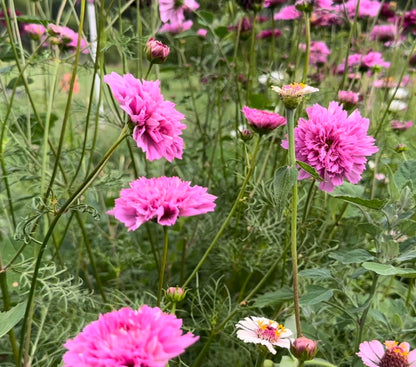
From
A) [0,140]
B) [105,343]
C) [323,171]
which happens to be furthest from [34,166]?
[105,343]

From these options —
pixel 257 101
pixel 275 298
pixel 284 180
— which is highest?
pixel 284 180

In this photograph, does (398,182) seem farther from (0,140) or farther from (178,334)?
(0,140)

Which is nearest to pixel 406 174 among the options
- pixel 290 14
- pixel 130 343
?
pixel 130 343

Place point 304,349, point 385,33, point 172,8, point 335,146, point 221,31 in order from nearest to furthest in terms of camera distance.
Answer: point 304,349
point 335,146
point 172,8
point 221,31
point 385,33

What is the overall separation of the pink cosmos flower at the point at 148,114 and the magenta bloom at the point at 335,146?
6.4 inches

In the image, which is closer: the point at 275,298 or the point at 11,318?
the point at 11,318

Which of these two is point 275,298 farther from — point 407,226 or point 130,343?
point 130,343

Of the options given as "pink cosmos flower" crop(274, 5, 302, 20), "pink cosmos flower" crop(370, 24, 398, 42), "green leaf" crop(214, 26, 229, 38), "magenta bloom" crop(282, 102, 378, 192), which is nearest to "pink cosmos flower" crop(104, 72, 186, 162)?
"magenta bloom" crop(282, 102, 378, 192)

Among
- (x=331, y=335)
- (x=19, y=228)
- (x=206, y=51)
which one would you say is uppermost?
(x=19, y=228)

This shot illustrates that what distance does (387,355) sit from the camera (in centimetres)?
52

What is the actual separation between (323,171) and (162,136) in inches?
7.9

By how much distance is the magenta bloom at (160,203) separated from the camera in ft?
1.56

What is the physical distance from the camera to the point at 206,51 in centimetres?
152

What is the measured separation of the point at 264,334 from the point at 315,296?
127mm
